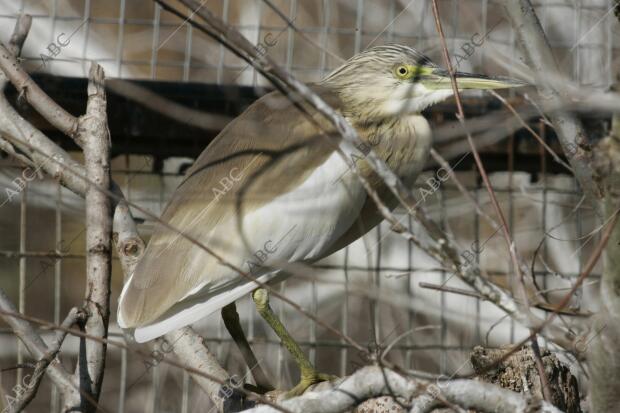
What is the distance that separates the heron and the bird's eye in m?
0.13

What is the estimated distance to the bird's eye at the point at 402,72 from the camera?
9.07 feet

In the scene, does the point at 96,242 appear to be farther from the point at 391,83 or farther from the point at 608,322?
the point at 608,322

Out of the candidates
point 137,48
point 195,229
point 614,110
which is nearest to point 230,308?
point 195,229

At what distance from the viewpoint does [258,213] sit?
8.23 ft

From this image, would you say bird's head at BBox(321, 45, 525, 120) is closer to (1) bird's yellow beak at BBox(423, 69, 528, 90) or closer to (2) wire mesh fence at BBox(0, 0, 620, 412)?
(1) bird's yellow beak at BBox(423, 69, 528, 90)

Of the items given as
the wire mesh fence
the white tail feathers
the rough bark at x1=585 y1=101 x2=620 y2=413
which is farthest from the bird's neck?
the rough bark at x1=585 y1=101 x2=620 y2=413

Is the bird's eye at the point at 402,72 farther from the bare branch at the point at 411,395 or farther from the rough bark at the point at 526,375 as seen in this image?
the bare branch at the point at 411,395

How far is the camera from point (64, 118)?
2.45 metres

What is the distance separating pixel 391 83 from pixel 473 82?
0.86 ft

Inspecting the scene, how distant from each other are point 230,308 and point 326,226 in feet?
1.31

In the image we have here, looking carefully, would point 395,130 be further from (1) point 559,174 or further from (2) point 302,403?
(1) point 559,174

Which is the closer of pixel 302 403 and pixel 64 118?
pixel 302 403

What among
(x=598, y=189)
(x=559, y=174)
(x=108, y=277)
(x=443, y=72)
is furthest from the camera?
(x=559, y=174)

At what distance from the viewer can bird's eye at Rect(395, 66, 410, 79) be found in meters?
2.77
